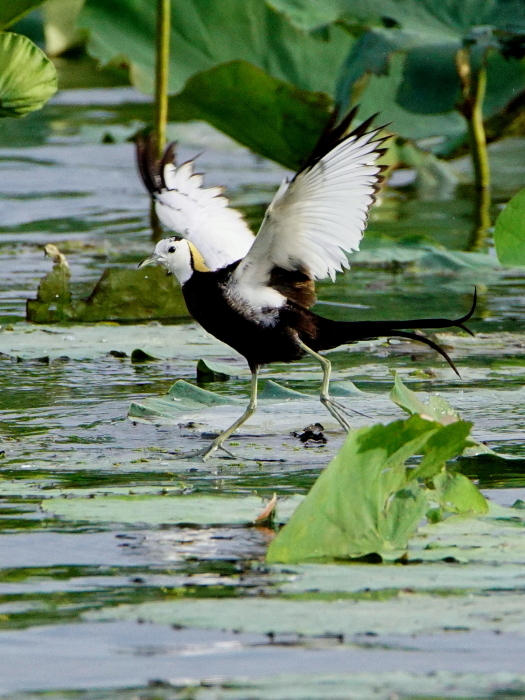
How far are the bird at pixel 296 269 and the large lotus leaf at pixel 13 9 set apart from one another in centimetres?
192

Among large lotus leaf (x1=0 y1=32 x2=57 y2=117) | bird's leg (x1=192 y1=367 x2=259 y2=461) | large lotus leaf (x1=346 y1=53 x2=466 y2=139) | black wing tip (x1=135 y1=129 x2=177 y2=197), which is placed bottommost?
large lotus leaf (x1=346 y1=53 x2=466 y2=139)

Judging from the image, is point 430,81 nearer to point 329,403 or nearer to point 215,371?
point 215,371

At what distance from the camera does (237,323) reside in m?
5.04

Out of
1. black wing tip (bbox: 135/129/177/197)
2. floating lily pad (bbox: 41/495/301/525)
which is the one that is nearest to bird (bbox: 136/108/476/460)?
black wing tip (bbox: 135/129/177/197)

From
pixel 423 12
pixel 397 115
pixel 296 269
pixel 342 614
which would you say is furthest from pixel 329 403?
pixel 397 115

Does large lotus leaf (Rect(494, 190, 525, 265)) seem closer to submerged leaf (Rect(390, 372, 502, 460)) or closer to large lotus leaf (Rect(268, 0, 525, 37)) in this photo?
submerged leaf (Rect(390, 372, 502, 460))

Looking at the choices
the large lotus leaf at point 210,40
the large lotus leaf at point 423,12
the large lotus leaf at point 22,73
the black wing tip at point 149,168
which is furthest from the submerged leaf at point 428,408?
the large lotus leaf at point 210,40

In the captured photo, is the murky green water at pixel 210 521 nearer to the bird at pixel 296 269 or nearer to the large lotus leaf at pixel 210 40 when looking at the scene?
the bird at pixel 296 269

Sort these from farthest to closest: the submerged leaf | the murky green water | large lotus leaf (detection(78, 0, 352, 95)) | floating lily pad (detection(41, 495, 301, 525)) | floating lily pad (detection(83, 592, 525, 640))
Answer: large lotus leaf (detection(78, 0, 352, 95)) < the submerged leaf < floating lily pad (detection(41, 495, 301, 525)) < floating lily pad (detection(83, 592, 525, 640)) < the murky green water

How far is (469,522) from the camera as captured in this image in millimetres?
3602

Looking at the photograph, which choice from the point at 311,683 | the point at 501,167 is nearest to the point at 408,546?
the point at 311,683

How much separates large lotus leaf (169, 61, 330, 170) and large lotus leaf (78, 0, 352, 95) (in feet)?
2.96

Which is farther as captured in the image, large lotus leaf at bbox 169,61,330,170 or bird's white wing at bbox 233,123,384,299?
large lotus leaf at bbox 169,61,330,170

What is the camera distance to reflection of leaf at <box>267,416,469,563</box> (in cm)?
320
